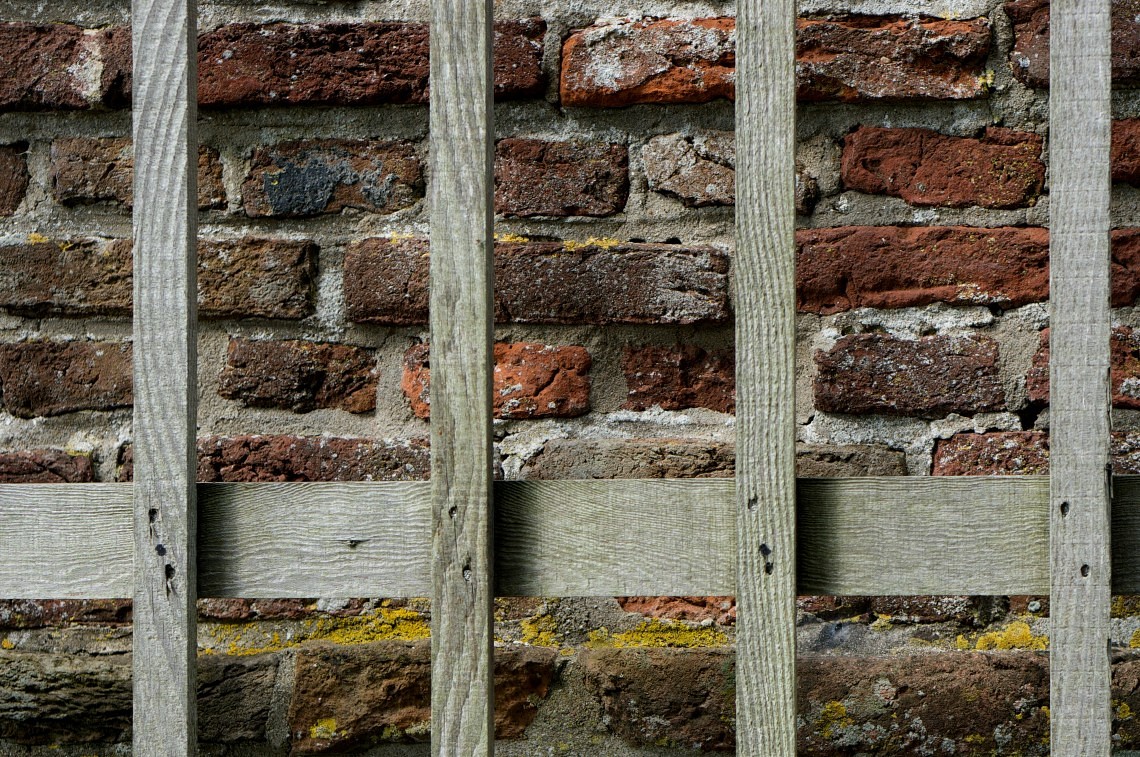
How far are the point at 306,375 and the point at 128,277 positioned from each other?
0.23 meters

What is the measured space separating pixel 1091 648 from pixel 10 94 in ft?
4.09

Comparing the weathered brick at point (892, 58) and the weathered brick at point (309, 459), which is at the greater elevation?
the weathered brick at point (892, 58)

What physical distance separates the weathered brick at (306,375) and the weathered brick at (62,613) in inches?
11.7

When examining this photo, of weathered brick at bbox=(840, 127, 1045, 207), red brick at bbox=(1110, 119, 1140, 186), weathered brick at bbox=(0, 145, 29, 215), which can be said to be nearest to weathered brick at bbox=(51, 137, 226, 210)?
weathered brick at bbox=(0, 145, 29, 215)

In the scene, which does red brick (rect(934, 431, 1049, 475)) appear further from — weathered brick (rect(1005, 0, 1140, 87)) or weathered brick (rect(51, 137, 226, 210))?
weathered brick (rect(51, 137, 226, 210))

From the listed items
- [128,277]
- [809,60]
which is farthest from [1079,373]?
[128,277]

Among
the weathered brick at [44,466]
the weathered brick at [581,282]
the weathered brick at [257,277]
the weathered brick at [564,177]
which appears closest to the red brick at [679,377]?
the weathered brick at [581,282]

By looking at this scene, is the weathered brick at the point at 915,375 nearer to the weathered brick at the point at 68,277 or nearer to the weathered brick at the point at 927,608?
the weathered brick at the point at 927,608

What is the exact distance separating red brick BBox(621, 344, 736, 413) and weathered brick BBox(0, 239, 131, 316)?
1.93 ft

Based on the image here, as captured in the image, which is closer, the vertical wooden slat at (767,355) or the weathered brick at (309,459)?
the vertical wooden slat at (767,355)

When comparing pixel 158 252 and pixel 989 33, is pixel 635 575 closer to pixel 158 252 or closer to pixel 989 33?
pixel 158 252

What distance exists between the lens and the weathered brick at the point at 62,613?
41.2 inches

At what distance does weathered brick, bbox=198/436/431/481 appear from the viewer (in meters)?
1.02

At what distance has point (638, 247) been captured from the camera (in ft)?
3.31
